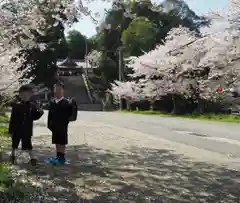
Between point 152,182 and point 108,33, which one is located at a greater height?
point 108,33

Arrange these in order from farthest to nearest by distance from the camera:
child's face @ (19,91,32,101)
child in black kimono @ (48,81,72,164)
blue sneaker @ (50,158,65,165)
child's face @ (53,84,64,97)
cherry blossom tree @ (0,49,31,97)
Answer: cherry blossom tree @ (0,49,31,97) → blue sneaker @ (50,158,65,165) → child in black kimono @ (48,81,72,164) → child's face @ (53,84,64,97) → child's face @ (19,91,32,101)

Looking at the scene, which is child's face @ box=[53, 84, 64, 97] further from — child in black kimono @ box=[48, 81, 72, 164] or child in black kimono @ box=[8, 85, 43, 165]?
child in black kimono @ box=[8, 85, 43, 165]

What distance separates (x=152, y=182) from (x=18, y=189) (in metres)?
2.36

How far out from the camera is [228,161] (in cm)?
870

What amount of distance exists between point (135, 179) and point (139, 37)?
3725 cm

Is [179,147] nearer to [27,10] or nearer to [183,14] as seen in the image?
[27,10]

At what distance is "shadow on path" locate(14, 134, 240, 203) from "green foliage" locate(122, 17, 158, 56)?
33.8 metres

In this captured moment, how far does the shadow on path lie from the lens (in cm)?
538

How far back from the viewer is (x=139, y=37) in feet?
140

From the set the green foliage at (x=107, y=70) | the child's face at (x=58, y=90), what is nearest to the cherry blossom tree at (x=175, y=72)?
the green foliage at (x=107, y=70)

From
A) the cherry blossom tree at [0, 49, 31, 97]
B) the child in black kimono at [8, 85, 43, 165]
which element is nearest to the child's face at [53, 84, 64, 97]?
the child in black kimono at [8, 85, 43, 165]

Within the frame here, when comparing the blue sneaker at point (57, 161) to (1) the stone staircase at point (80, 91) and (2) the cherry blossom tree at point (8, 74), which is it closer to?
(2) the cherry blossom tree at point (8, 74)

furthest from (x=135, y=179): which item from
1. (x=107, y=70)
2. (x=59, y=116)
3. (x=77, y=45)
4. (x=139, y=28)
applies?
(x=77, y=45)

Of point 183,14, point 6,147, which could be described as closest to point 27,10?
point 6,147
